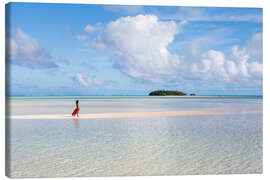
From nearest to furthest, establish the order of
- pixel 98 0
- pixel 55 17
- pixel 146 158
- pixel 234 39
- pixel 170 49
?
pixel 146 158, pixel 98 0, pixel 55 17, pixel 234 39, pixel 170 49

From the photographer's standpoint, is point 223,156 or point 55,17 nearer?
point 223,156

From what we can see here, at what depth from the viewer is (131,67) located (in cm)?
941

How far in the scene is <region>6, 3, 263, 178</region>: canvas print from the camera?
16.9 ft

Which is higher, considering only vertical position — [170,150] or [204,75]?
[204,75]

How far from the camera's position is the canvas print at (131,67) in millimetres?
5141

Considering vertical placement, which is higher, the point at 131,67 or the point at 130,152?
the point at 131,67

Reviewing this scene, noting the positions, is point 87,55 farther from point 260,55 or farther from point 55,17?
point 260,55

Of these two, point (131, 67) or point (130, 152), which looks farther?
point (131, 67)

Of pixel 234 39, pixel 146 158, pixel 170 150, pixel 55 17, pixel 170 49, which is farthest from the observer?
pixel 170 49
